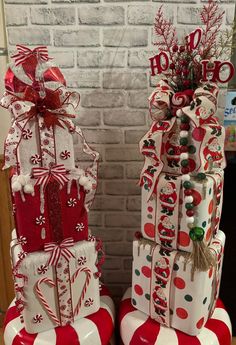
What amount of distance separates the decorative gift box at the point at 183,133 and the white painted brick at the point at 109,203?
0.52 metres

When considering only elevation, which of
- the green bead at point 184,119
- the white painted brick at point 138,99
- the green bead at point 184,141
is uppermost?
the white painted brick at point 138,99

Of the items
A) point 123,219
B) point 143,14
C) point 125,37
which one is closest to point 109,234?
point 123,219

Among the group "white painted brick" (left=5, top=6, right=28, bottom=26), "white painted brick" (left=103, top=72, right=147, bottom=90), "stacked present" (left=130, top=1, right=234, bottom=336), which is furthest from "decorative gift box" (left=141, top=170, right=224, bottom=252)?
"white painted brick" (left=5, top=6, right=28, bottom=26)

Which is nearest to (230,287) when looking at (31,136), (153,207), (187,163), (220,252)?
(220,252)

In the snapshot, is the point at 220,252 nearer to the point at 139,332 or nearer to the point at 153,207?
the point at 153,207

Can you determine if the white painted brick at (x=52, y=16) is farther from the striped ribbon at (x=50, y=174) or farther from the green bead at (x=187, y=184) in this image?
the green bead at (x=187, y=184)

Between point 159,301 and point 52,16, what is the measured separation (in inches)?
52.7

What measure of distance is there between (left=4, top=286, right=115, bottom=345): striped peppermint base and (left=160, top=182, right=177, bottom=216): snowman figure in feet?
1.87

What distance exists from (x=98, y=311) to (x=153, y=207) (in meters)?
0.55

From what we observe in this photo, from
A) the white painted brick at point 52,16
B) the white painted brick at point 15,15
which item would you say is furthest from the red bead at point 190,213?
the white painted brick at point 15,15

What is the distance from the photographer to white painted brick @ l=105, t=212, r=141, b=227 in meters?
1.97

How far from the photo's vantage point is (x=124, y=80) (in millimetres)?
1739

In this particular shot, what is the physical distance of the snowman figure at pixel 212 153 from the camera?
1372 mm

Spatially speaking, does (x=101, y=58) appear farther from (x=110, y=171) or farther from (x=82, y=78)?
(x=110, y=171)
